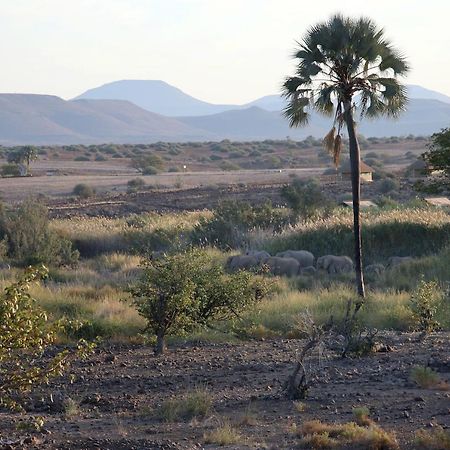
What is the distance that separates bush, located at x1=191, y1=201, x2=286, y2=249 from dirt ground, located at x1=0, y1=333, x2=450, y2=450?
1641cm

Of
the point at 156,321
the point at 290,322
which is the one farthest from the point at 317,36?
the point at 156,321

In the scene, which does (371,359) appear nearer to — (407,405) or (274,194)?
(407,405)

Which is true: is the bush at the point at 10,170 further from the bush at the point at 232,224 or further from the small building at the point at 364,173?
the bush at the point at 232,224

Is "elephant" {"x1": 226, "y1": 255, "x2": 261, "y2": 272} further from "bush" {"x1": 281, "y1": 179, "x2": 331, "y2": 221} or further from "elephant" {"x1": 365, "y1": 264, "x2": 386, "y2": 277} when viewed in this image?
"bush" {"x1": 281, "y1": 179, "x2": 331, "y2": 221}

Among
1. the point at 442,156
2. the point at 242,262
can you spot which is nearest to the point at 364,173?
the point at 442,156

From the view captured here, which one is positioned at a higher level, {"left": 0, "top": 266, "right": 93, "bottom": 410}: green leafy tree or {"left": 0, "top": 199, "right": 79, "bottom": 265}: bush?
{"left": 0, "top": 266, "right": 93, "bottom": 410}: green leafy tree

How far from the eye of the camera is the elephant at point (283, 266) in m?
24.3

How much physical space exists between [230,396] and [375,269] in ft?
45.3

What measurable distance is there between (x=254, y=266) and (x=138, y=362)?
34.1 feet

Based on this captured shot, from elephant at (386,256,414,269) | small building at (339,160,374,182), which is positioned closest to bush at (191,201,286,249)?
elephant at (386,256,414,269)

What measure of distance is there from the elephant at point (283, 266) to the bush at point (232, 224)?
5534 mm

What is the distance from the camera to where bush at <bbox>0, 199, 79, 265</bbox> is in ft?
90.5

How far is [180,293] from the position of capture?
532 inches

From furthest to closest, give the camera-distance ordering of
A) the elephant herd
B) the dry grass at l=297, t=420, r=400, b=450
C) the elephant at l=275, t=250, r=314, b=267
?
the elephant at l=275, t=250, r=314, b=267 → the elephant herd → the dry grass at l=297, t=420, r=400, b=450
